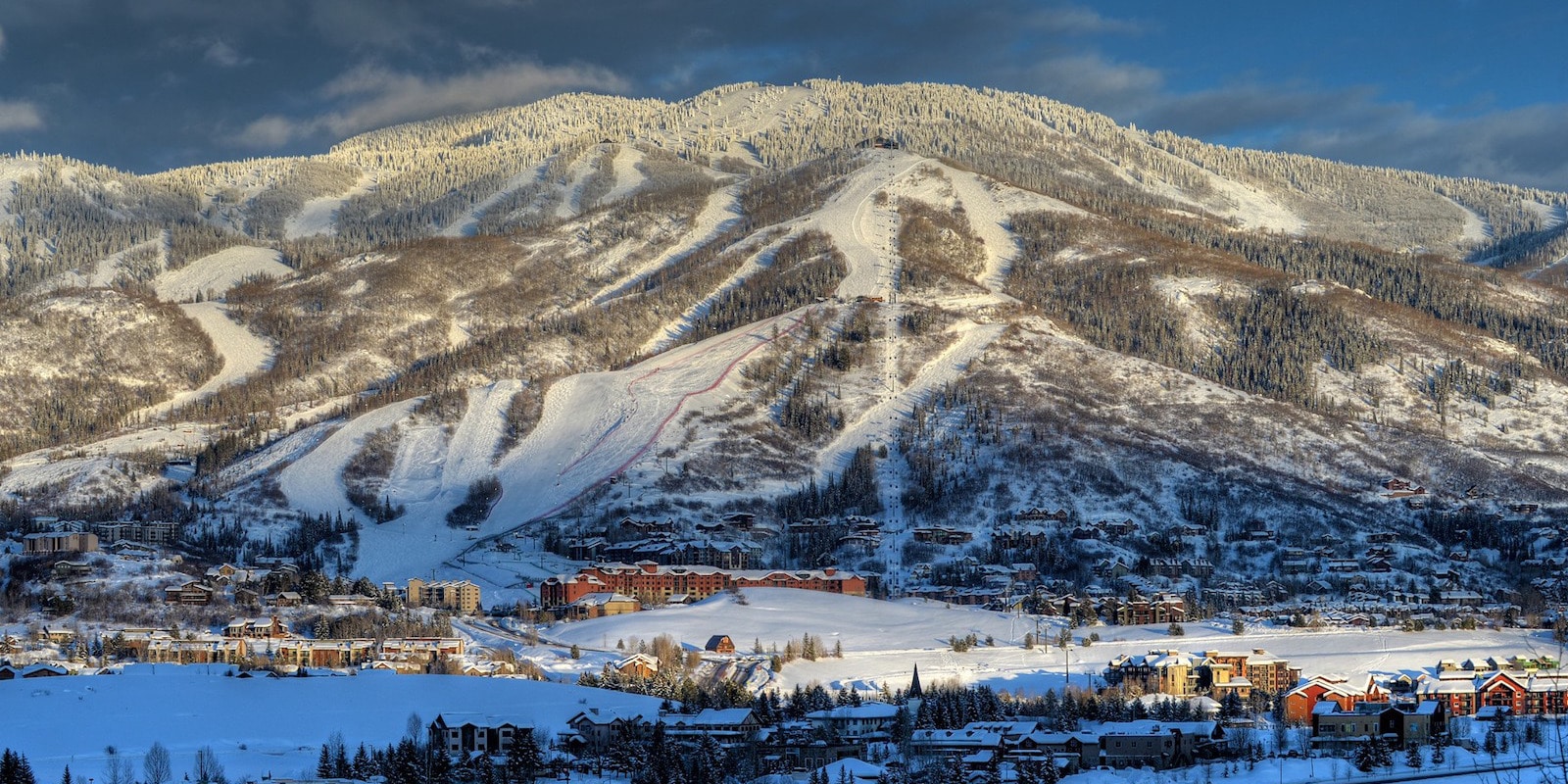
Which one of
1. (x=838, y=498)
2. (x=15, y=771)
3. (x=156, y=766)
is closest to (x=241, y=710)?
(x=156, y=766)

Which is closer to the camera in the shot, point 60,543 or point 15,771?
point 15,771

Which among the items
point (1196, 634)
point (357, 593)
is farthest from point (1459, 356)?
point (357, 593)

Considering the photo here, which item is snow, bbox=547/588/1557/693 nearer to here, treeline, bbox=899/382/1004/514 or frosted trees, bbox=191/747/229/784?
treeline, bbox=899/382/1004/514

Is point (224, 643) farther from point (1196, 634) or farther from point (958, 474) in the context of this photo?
point (958, 474)

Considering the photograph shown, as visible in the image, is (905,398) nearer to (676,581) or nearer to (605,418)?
(605,418)

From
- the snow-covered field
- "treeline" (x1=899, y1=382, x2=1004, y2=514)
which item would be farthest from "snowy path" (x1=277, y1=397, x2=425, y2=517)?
"treeline" (x1=899, y1=382, x2=1004, y2=514)

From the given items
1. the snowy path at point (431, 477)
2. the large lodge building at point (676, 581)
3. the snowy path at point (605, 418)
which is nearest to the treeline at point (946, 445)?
the snowy path at point (605, 418)
